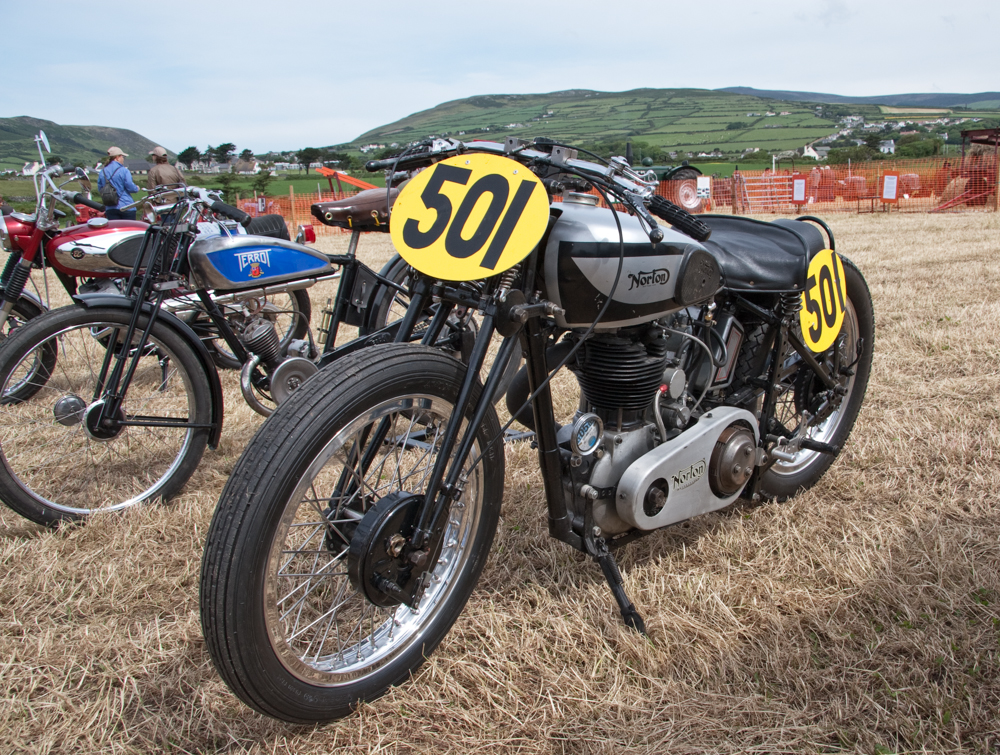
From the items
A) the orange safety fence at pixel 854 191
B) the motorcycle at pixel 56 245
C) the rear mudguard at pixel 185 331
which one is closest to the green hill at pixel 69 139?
the orange safety fence at pixel 854 191

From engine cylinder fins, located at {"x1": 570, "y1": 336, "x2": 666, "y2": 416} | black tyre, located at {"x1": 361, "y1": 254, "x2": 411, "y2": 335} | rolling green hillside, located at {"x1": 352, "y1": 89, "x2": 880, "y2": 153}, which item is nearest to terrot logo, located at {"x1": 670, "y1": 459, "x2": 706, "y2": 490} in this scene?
engine cylinder fins, located at {"x1": 570, "y1": 336, "x2": 666, "y2": 416}

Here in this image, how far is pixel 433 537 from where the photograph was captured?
169 cm

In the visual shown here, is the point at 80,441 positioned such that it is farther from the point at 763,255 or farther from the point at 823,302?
the point at 823,302

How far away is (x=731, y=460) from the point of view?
A: 225cm

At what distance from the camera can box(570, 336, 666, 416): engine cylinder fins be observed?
2062mm

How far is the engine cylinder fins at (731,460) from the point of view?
7.38 ft

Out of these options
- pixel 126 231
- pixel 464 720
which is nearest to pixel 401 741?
pixel 464 720

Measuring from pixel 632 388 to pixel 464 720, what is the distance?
A: 1034 millimetres

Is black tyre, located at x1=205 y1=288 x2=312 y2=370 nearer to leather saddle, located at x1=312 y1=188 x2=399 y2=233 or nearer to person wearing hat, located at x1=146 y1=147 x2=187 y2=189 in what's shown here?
leather saddle, located at x1=312 y1=188 x2=399 y2=233

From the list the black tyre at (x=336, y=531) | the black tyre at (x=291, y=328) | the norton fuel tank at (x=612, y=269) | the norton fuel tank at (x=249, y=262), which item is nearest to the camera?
the black tyre at (x=336, y=531)

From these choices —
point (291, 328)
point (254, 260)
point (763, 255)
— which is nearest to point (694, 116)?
point (291, 328)

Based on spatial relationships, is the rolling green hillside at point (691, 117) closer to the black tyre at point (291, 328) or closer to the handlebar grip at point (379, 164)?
the black tyre at point (291, 328)

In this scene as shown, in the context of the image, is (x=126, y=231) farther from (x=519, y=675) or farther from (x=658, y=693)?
(x=658, y=693)

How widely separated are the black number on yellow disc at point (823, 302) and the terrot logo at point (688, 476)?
73cm
